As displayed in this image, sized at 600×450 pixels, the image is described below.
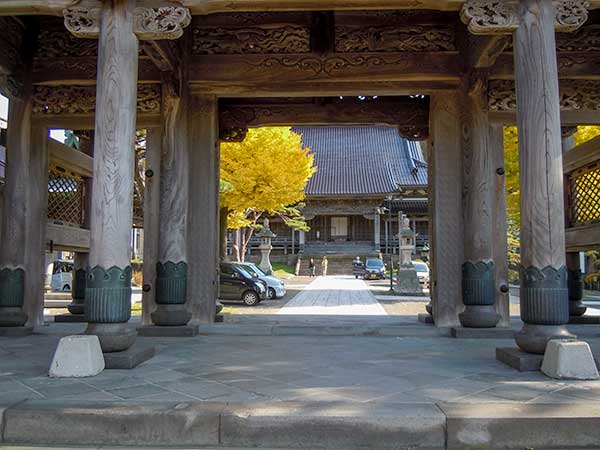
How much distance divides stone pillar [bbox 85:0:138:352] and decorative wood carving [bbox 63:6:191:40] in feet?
0.29

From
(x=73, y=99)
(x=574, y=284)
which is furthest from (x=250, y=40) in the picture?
(x=574, y=284)

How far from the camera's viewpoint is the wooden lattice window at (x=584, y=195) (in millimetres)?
8305

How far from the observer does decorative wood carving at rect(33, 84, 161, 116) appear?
25.2 feet

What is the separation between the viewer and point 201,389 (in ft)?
12.9

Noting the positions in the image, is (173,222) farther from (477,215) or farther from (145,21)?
(477,215)

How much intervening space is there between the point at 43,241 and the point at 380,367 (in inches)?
226

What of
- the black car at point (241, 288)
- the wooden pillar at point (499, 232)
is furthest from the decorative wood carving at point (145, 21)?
the black car at point (241, 288)

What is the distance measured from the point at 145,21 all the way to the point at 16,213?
394cm

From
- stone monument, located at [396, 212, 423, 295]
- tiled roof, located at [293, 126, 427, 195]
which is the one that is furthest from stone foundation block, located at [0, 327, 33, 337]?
tiled roof, located at [293, 126, 427, 195]

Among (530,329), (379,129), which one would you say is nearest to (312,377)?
(530,329)

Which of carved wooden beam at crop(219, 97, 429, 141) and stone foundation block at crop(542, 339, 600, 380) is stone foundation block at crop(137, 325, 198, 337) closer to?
carved wooden beam at crop(219, 97, 429, 141)

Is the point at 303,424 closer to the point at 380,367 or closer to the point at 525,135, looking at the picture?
the point at 380,367

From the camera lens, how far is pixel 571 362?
4.30 meters

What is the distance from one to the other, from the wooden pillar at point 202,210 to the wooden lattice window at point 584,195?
20.6 feet
